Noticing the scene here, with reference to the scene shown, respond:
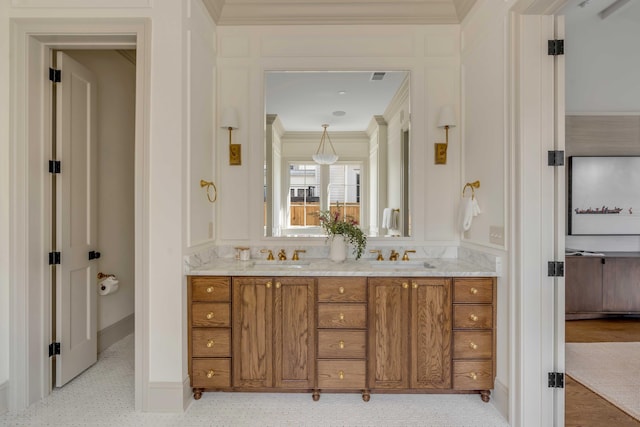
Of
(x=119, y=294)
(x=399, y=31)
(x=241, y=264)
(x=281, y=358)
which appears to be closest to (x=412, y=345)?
(x=281, y=358)

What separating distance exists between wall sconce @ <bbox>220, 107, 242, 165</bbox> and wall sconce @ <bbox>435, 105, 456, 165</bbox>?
1.64m

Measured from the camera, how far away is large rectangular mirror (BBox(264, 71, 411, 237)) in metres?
2.96

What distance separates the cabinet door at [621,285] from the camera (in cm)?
407

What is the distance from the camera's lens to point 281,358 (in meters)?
2.38

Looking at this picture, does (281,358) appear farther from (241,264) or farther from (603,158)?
(603,158)

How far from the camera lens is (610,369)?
287 cm

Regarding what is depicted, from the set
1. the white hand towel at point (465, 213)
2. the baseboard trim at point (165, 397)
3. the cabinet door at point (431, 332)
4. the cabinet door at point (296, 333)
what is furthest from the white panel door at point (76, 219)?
the white hand towel at point (465, 213)

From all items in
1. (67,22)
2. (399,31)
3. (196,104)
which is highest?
(399,31)

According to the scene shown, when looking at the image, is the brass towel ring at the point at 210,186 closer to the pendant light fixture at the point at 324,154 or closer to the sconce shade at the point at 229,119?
the sconce shade at the point at 229,119

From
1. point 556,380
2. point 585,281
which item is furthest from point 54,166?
point 585,281

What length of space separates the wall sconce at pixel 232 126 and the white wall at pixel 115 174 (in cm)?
129

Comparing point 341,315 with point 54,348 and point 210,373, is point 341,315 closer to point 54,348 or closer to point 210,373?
point 210,373

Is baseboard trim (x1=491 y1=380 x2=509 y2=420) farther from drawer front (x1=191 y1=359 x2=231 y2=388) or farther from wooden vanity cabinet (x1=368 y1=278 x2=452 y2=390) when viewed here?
drawer front (x1=191 y1=359 x2=231 y2=388)

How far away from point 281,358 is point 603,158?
14.9 ft
